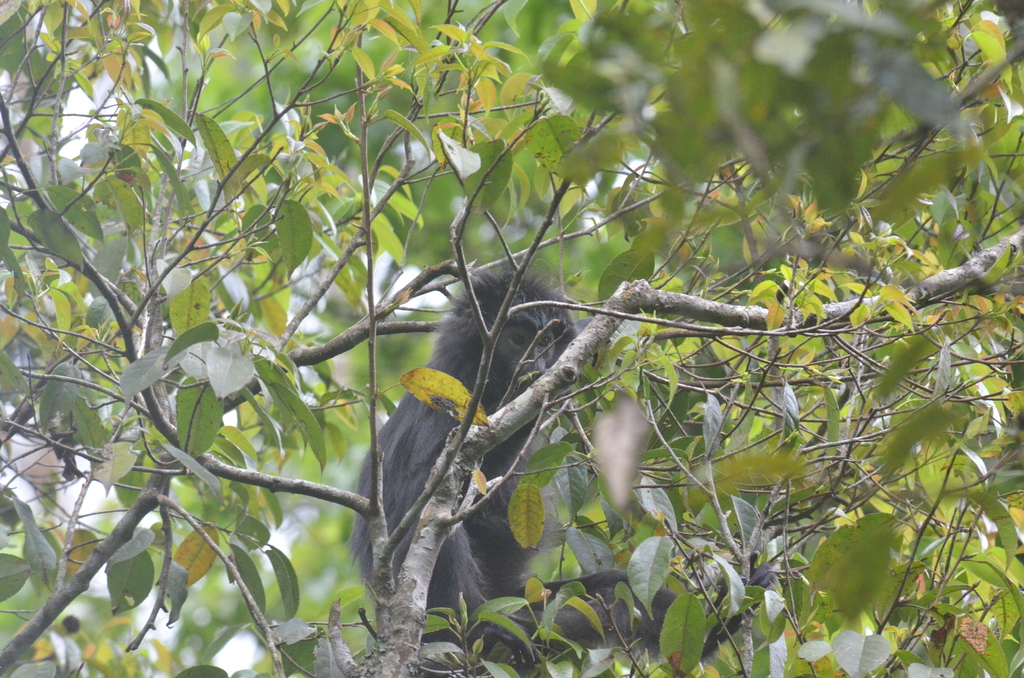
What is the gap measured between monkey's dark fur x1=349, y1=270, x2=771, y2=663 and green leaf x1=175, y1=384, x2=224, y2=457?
0.77 m

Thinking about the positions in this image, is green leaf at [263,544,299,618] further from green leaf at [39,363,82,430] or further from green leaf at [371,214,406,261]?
green leaf at [371,214,406,261]

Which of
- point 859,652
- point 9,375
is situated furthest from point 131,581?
point 859,652

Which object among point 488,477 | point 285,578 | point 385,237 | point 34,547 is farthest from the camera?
point 488,477

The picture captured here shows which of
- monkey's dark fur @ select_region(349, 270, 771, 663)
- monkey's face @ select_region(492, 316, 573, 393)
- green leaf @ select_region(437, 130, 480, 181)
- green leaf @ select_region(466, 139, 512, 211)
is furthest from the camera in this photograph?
monkey's face @ select_region(492, 316, 573, 393)

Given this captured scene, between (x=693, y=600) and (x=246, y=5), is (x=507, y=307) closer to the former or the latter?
(x=693, y=600)

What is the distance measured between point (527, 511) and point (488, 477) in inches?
57.3

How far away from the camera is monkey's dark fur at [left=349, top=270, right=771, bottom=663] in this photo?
2676 millimetres

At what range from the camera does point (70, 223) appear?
98.8 inches

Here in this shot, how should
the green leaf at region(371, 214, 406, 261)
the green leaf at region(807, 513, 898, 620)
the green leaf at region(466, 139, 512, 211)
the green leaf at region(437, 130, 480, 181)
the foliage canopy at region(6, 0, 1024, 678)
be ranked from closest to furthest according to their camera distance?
1. the green leaf at region(807, 513, 898, 620)
2. the foliage canopy at region(6, 0, 1024, 678)
3. the green leaf at region(437, 130, 480, 181)
4. the green leaf at region(466, 139, 512, 211)
5. the green leaf at region(371, 214, 406, 261)

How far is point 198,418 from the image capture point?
182 cm

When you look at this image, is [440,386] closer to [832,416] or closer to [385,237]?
[832,416]

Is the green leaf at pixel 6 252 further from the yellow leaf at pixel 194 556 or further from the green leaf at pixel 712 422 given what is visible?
the green leaf at pixel 712 422

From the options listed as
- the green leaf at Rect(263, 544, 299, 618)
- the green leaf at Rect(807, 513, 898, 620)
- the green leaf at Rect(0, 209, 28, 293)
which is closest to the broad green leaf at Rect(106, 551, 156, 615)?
the green leaf at Rect(263, 544, 299, 618)

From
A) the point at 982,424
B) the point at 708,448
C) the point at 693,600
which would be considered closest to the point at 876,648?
the point at 693,600
